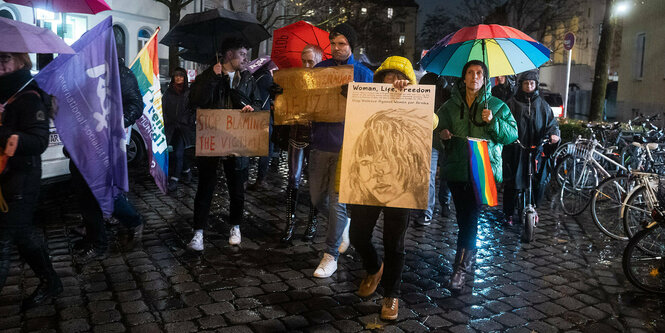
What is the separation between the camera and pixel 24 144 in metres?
3.98

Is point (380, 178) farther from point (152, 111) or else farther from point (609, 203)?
point (609, 203)

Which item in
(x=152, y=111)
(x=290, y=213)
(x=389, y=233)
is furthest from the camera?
(x=290, y=213)

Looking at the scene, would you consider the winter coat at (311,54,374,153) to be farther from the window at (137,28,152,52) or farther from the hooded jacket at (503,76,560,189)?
the window at (137,28,152,52)

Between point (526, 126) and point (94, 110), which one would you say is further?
point (526, 126)

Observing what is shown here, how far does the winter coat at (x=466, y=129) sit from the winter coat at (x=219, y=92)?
1862 millimetres

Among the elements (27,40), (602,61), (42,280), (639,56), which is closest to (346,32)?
(27,40)

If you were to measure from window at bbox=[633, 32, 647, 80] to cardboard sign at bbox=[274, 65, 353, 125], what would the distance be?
2297cm

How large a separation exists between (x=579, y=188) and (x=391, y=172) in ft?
17.1

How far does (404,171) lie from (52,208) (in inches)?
208

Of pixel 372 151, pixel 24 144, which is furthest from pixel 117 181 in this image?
pixel 372 151

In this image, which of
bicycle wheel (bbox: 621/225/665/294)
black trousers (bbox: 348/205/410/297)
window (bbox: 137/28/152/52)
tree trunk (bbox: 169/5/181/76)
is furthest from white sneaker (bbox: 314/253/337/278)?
window (bbox: 137/28/152/52)

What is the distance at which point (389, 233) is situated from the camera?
13.9 ft

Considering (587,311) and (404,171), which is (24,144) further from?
(587,311)

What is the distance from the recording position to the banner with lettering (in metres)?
5.81
